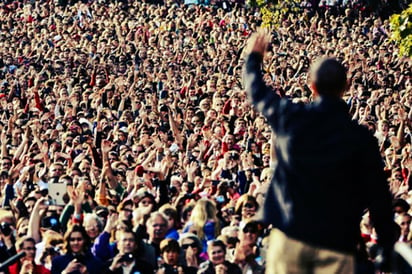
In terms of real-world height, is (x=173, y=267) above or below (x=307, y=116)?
below

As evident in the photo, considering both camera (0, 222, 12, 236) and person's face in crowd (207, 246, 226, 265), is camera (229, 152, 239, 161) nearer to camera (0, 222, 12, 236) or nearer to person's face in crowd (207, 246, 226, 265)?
camera (0, 222, 12, 236)

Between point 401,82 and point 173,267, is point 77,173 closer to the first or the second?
point 173,267

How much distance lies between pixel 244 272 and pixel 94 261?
1185mm

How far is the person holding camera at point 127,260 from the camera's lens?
9.58 metres

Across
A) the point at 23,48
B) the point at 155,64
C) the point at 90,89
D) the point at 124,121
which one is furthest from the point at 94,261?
the point at 23,48

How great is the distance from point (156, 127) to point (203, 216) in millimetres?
8177

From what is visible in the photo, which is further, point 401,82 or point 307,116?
point 401,82

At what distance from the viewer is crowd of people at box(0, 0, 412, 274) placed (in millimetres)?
10297

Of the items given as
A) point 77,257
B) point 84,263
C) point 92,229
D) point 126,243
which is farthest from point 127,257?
point 92,229

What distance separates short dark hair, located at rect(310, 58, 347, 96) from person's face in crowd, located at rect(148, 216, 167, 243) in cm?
522

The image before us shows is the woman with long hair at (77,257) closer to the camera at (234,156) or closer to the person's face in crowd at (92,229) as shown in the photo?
the person's face in crowd at (92,229)

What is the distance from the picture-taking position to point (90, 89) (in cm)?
2522

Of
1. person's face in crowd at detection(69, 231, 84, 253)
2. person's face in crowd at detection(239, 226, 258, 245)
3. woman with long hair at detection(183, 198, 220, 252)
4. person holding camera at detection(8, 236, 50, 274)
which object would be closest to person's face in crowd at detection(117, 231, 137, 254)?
person's face in crowd at detection(69, 231, 84, 253)

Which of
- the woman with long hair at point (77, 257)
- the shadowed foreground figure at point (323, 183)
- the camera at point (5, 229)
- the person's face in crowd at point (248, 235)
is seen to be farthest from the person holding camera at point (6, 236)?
the shadowed foreground figure at point (323, 183)
